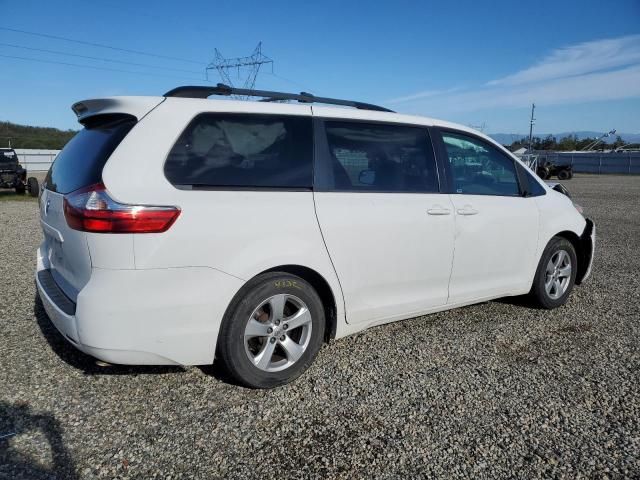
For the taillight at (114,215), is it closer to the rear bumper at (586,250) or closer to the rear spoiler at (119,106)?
the rear spoiler at (119,106)

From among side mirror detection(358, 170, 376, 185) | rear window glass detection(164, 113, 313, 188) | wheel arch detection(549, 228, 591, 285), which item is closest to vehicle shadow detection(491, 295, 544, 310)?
wheel arch detection(549, 228, 591, 285)

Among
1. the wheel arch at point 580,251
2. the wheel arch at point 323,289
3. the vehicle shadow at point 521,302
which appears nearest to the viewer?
the wheel arch at point 323,289

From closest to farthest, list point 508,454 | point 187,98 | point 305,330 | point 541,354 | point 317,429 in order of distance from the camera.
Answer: point 508,454
point 317,429
point 187,98
point 305,330
point 541,354

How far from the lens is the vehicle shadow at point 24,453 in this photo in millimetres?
2375

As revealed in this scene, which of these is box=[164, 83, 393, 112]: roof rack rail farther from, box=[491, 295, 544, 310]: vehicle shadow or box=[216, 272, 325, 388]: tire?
box=[491, 295, 544, 310]: vehicle shadow

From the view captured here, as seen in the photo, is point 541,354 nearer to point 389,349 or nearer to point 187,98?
point 389,349

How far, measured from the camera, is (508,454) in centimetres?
259

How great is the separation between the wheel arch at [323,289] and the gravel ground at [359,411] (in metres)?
0.33

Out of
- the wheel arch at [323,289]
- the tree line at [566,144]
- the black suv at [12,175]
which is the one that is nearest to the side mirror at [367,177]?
the wheel arch at [323,289]

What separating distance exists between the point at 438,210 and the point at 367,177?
2.13ft

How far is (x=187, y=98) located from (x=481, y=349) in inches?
111

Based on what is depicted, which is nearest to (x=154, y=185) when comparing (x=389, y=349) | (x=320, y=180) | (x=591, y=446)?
(x=320, y=180)

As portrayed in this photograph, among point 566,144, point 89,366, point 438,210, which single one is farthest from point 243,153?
point 566,144

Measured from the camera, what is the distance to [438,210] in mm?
3865
